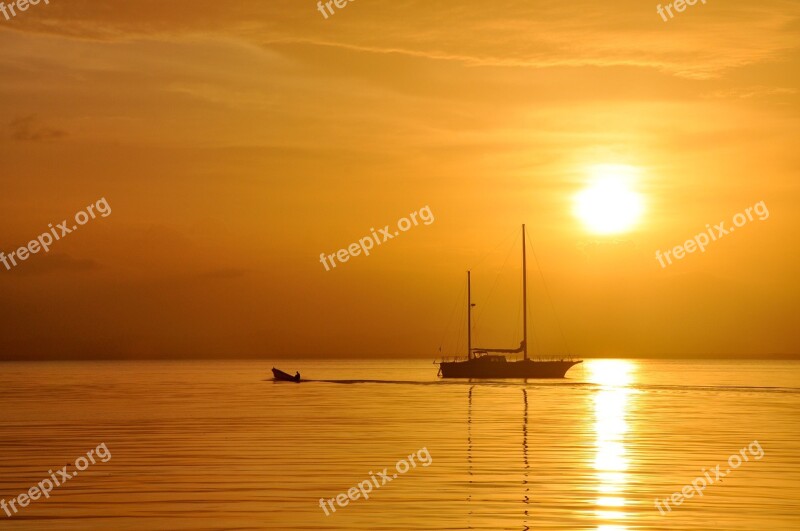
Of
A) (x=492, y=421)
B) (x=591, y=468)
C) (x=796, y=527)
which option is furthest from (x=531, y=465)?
Answer: (x=492, y=421)

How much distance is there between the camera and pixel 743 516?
97.9 feet

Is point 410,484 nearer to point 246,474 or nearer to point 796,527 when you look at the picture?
point 246,474

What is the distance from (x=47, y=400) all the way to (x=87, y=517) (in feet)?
249
